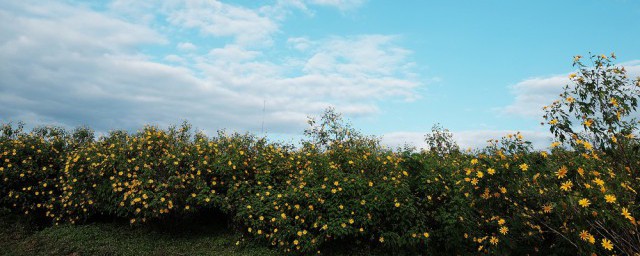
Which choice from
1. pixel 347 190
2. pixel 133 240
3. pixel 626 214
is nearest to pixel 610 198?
pixel 626 214

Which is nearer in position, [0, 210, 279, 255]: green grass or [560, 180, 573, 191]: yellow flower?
[560, 180, 573, 191]: yellow flower

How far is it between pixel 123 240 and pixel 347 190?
4330mm

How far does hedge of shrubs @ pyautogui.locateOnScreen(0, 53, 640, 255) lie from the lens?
378cm


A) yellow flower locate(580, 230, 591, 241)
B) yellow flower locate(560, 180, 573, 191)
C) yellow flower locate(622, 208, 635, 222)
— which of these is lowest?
yellow flower locate(580, 230, 591, 241)

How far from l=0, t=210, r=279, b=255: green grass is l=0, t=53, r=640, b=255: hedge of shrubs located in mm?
341

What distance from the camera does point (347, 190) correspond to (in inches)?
259

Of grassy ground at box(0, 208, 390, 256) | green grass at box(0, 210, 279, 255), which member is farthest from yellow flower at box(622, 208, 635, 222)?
green grass at box(0, 210, 279, 255)

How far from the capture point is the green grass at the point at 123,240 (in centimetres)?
748

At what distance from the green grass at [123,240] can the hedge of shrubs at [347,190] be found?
341 mm

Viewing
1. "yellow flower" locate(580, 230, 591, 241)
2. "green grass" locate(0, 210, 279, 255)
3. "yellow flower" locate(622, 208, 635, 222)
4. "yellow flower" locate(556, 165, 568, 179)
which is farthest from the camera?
"green grass" locate(0, 210, 279, 255)

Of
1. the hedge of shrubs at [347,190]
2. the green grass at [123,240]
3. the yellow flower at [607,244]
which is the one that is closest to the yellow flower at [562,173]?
the hedge of shrubs at [347,190]

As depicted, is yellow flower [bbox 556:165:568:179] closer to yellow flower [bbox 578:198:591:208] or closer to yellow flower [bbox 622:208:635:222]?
yellow flower [bbox 578:198:591:208]

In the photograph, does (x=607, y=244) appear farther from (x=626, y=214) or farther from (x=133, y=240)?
(x=133, y=240)

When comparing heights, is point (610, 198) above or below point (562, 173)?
below
